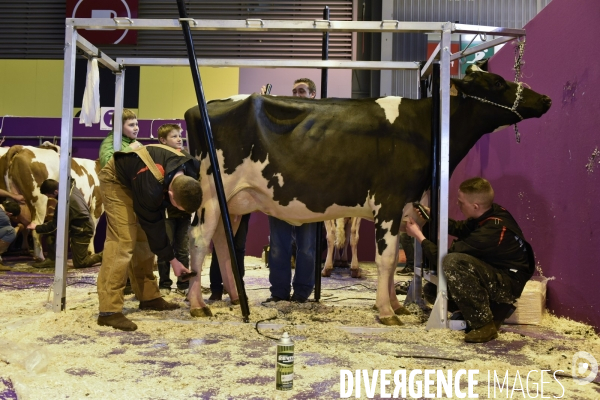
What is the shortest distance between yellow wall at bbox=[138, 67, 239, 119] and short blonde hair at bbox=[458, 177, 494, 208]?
267 inches

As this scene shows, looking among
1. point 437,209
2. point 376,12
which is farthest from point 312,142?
point 376,12

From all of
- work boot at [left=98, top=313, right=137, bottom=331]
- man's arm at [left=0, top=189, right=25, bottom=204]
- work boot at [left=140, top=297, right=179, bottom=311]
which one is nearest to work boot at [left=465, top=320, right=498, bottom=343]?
work boot at [left=98, top=313, right=137, bottom=331]

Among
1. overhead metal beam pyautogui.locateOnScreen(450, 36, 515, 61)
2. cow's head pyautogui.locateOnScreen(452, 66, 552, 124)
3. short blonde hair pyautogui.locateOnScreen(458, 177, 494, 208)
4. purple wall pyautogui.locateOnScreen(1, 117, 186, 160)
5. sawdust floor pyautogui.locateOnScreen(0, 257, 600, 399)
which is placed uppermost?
overhead metal beam pyautogui.locateOnScreen(450, 36, 515, 61)

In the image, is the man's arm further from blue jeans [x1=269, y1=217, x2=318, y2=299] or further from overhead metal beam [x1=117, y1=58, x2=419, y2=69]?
blue jeans [x1=269, y1=217, x2=318, y2=299]

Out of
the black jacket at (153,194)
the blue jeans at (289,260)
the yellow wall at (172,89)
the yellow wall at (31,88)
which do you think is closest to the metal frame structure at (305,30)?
the black jacket at (153,194)

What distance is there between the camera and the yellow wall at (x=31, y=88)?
10500 millimetres

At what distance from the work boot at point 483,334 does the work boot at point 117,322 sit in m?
2.20

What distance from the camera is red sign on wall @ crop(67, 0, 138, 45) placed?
11414 millimetres

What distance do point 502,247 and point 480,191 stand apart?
0.41 m

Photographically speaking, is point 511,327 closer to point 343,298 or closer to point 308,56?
point 343,298

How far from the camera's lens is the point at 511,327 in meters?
4.15

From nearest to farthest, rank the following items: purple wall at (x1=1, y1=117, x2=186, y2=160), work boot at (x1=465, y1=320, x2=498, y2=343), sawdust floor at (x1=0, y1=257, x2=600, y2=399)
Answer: sawdust floor at (x1=0, y1=257, x2=600, y2=399) → work boot at (x1=465, y1=320, x2=498, y2=343) → purple wall at (x1=1, y1=117, x2=186, y2=160)

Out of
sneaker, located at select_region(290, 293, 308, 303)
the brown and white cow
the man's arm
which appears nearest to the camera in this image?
sneaker, located at select_region(290, 293, 308, 303)

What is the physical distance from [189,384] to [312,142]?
7.27ft
